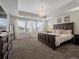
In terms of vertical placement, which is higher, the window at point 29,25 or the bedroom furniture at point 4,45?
the window at point 29,25

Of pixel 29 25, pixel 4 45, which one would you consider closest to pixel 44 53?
pixel 4 45

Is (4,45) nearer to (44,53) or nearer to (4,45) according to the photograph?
(4,45)

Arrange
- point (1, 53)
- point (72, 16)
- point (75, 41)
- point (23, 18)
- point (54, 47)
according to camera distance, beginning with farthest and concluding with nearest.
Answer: point (23, 18), point (72, 16), point (75, 41), point (54, 47), point (1, 53)

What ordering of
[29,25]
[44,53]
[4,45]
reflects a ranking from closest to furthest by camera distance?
1. [4,45]
2. [44,53]
3. [29,25]

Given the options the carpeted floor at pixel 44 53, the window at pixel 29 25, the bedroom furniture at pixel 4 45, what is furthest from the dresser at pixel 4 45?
the window at pixel 29 25

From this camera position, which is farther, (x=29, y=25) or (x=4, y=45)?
(x=29, y=25)

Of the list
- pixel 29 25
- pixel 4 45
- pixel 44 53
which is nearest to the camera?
pixel 4 45

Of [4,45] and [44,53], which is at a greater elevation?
[4,45]

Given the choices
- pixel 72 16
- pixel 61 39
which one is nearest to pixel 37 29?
pixel 72 16

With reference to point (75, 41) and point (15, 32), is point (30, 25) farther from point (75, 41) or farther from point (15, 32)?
point (75, 41)

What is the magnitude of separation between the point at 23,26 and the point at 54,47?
19.8 ft

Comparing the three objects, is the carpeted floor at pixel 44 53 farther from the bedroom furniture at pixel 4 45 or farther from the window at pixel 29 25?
the window at pixel 29 25

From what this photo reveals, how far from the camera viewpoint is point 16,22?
8.30 meters

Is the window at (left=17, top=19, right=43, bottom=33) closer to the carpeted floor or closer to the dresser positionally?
the carpeted floor
